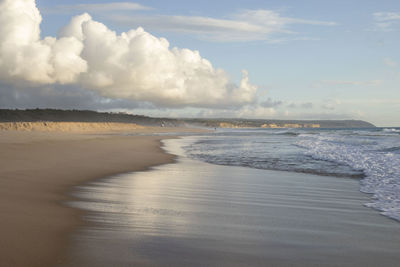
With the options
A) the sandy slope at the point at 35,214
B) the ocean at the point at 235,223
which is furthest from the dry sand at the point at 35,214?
the ocean at the point at 235,223

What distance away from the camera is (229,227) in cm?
481

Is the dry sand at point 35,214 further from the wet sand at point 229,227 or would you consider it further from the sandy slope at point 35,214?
the wet sand at point 229,227

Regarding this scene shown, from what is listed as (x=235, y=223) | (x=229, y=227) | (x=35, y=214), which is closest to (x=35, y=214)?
(x=35, y=214)

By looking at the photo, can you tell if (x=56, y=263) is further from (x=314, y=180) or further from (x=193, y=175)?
(x=314, y=180)

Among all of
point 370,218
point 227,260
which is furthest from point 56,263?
point 370,218

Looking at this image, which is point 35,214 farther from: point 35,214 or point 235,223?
point 235,223

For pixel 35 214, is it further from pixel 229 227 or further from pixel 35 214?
pixel 229 227

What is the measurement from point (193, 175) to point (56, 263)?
728 centimetres

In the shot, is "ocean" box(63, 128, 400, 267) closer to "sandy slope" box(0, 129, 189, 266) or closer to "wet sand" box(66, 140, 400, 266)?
"wet sand" box(66, 140, 400, 266)

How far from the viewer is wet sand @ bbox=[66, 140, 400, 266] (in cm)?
362

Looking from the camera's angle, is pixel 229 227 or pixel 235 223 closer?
pixel 229 227

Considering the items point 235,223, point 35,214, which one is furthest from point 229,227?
point 35,214

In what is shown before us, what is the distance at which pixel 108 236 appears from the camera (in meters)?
4.17

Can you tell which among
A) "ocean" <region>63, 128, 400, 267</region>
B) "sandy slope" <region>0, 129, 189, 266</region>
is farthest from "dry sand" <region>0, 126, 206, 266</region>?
"ocean" <region>63, 128, 400, 267</region>
